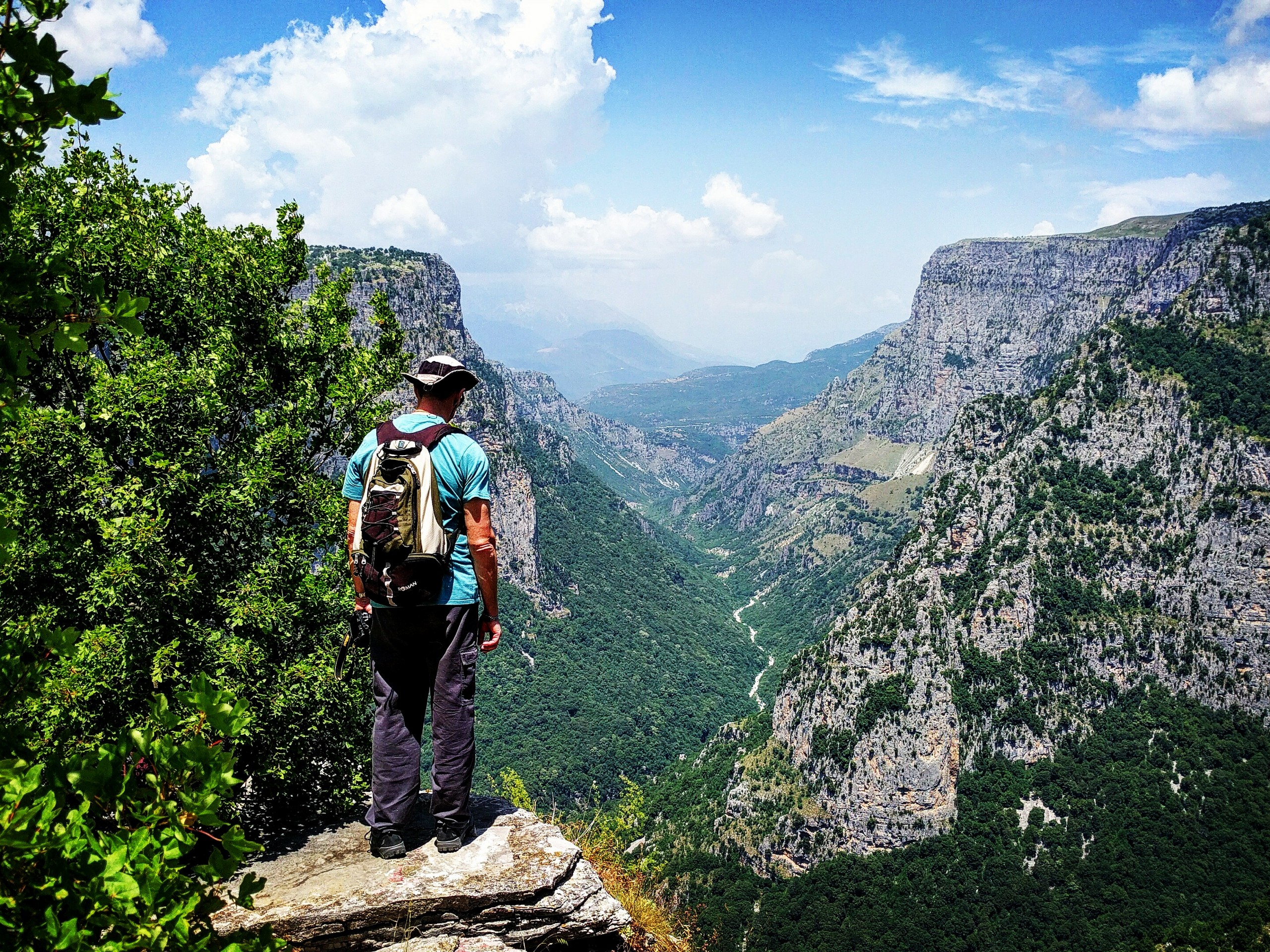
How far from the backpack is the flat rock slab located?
280 centimetres

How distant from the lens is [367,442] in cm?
809

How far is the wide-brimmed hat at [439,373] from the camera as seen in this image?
26.5 feet

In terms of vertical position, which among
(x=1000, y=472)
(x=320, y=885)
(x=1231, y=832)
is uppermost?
(x=320, y=885)

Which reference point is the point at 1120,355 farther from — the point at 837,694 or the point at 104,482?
the point at 104,482

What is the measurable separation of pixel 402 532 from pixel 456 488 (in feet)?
2.48

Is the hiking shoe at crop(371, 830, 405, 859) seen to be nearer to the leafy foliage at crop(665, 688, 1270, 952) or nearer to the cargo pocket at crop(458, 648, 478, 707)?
the cargo pocket at crop(458, 648, 478, 707)

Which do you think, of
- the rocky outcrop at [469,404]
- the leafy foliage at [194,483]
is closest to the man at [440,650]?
the leafy foliage at [194,483]

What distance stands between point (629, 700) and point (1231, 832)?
9825 centimetres

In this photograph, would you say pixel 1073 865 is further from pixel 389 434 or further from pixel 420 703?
pixel 389 434

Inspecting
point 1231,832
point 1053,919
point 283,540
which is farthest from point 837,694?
point 283,540

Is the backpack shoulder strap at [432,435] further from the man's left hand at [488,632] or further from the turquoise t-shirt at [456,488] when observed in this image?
the man's left hand at [488,632]

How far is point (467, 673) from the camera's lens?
25.6ft

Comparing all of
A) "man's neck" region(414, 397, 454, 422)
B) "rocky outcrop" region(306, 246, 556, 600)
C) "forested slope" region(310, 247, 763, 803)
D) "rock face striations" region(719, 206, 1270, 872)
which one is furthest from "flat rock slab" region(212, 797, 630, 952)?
"rocky outcrop" region(306, 246, 556, 600)

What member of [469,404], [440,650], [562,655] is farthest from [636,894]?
[469,404]
